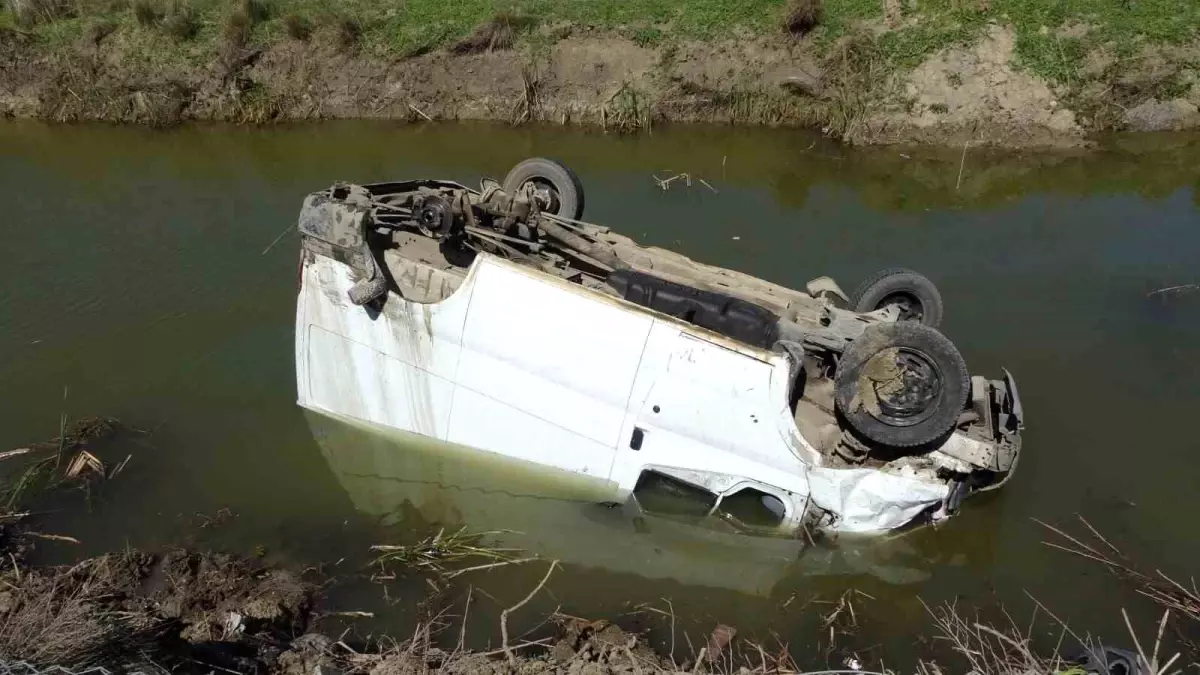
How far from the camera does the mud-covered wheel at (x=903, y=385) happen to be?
5.65 m

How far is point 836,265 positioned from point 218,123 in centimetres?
1102

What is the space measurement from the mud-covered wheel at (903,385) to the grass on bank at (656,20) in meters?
9.69

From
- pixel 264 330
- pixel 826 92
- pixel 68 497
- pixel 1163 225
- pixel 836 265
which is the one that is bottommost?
pixel 68 497

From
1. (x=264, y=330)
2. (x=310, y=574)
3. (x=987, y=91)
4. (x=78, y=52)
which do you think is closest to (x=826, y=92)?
(x=987, y=91)

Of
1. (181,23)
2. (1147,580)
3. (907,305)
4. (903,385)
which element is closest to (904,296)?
(907,305)

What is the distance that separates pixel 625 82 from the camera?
1430cm

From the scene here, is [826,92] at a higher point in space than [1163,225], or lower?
higher

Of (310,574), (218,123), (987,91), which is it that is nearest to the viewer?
(310,574)

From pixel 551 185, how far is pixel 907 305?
11.9 ft

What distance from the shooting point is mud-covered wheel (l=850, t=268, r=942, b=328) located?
23.8 feet

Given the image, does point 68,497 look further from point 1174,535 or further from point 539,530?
point 1174,535

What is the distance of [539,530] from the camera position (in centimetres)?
664

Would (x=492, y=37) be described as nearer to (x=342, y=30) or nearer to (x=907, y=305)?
(x=342, y=30)

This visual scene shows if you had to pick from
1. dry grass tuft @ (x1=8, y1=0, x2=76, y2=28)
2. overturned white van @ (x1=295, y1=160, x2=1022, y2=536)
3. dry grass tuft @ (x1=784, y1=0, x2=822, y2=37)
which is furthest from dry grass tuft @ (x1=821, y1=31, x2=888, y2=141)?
dry grass tuft @ (x1=8, y1=0, x2=76, y2=28)
